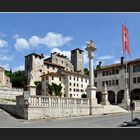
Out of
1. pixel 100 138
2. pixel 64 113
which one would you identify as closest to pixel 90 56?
pixel 64 113

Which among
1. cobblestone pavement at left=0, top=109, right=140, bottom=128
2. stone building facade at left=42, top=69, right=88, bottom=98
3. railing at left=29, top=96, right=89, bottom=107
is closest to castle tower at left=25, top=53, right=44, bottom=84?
stone building facade at left=42, top=69, right=88, bottom=98

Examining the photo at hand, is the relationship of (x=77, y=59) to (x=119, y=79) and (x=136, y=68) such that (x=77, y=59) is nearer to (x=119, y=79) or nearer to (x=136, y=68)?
(x=119, y=79)

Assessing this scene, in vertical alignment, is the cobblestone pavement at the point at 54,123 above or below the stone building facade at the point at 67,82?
below

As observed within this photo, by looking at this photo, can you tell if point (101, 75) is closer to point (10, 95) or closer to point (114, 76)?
point (114, 76)

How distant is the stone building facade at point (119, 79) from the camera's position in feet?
209

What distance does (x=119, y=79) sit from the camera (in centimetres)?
6694

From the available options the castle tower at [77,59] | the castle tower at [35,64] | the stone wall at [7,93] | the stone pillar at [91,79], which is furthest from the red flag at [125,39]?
the castle tower at [77,59]

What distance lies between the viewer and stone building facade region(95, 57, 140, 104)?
2504 inches

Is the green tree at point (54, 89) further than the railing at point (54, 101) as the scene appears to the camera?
Yes

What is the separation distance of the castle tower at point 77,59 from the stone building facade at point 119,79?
44868mm

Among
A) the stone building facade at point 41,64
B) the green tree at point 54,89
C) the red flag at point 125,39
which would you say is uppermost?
the stone building facade at point 41,64

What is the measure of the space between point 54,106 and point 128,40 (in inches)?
695

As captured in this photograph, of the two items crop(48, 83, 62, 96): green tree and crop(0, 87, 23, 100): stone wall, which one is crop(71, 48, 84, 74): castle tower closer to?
crop(48, 83, 62, 96): green tree

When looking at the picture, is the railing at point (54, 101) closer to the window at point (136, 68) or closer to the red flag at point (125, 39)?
the red flag at point (125, 39)
